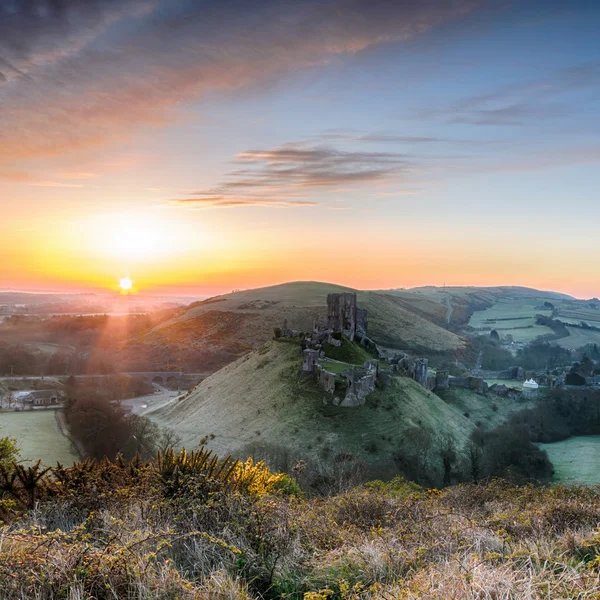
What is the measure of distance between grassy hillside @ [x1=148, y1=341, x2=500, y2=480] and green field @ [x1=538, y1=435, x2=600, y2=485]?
7.09 meters

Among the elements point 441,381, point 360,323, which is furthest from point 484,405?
point 360,323

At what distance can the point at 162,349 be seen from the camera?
112 metres

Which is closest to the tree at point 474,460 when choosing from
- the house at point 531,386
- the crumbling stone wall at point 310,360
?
the crumbling stone wall at point 310,360

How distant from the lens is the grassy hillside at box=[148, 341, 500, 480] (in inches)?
1355

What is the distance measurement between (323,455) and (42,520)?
24418mm

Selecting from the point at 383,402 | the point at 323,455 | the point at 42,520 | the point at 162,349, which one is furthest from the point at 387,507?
the point at 162,349

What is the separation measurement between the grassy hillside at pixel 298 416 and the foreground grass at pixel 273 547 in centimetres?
2205

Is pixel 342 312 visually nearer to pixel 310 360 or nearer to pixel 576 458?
pixel 310 360

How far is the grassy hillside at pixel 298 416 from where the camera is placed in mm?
34406

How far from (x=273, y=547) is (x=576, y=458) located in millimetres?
43191

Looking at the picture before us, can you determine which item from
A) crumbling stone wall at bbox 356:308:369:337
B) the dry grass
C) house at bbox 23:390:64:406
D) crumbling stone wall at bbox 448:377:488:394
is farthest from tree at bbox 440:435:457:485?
house at bbox 23:390:64:406

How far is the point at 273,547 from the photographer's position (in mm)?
8172

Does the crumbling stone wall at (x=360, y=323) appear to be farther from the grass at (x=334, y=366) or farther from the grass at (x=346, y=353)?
the grass at (x=334, y=366)

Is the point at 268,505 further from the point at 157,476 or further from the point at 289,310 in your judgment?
the point at 289,310
